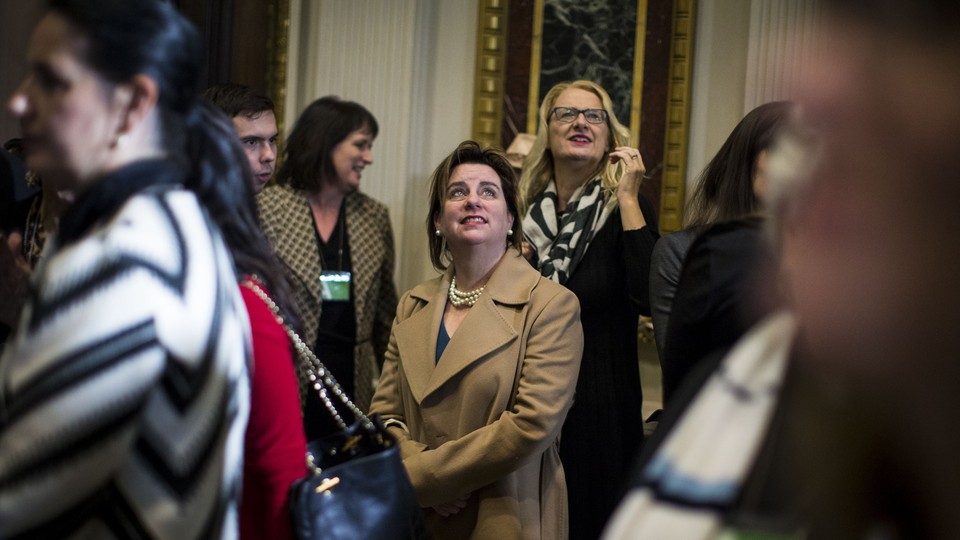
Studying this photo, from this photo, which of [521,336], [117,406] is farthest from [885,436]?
[521,336]

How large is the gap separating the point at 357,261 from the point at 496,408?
1680mm

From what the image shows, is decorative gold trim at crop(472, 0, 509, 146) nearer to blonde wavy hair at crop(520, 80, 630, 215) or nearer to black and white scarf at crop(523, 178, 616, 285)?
blonde wavy hair at crop(520, 80, 630, 215)

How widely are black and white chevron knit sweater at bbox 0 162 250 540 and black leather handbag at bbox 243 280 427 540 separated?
0.30 meters

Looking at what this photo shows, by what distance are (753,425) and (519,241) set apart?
2559mm

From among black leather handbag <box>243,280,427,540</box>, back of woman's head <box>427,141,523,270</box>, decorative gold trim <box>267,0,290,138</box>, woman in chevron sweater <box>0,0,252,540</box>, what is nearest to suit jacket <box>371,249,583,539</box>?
back of woman's head <box>427,141,523,270</box>

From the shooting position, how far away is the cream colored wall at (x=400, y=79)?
584 centimetres

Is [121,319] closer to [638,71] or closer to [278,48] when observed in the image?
[638,71]

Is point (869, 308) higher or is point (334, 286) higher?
point (869, 308)

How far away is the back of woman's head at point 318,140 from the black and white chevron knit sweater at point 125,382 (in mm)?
3152

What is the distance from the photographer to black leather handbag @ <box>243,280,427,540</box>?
173cm

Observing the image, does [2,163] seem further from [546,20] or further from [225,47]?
[546,20]

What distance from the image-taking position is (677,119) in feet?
18.6

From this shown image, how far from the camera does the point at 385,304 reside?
4754 mm

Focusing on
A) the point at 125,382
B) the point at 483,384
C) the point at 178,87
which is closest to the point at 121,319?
the point at 125,382
